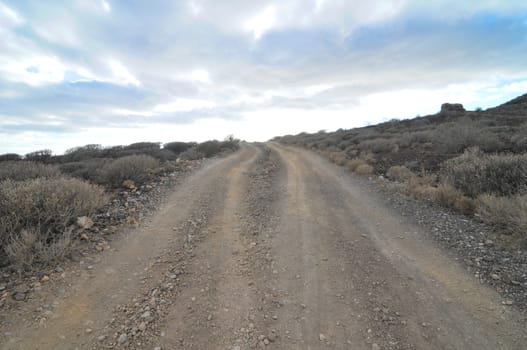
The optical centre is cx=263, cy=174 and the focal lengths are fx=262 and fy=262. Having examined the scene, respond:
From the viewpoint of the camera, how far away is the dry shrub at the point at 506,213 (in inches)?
180

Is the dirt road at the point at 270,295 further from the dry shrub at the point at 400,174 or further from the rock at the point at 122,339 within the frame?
the dry shrub at the point at 400,174

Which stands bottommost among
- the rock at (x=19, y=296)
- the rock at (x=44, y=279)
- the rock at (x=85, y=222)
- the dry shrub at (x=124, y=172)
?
the rock at (x=19, y=296)

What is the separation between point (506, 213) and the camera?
16.5 feet

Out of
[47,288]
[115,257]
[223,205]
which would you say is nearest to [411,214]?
[223,205]

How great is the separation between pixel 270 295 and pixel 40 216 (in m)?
4.40

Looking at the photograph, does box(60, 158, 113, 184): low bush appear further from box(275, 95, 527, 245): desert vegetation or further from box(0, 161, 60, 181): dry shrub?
box(275, 95, 527, 245): desert vegetation

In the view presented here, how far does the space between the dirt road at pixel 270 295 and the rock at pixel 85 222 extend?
33.4 inches

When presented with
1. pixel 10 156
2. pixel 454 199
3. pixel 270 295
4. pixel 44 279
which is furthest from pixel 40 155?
pixel 454 199

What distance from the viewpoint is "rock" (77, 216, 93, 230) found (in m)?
5.29

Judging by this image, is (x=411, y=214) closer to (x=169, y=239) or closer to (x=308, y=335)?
(x=308, y=335)

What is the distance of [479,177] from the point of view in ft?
22.2

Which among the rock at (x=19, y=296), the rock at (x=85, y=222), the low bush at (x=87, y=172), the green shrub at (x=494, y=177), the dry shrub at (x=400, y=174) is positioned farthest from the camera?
the dry shrub at (x=400, y=174)

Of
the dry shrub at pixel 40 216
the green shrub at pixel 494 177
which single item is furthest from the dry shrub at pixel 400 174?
the dry shrub at pixel 40 216

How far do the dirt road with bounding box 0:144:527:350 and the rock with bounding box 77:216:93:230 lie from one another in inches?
33.4
